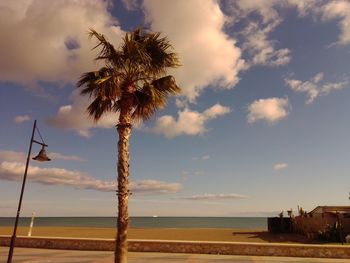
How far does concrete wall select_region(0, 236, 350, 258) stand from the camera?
1841 centimetres

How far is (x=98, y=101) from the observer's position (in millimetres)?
15266

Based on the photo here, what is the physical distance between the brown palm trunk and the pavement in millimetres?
3917

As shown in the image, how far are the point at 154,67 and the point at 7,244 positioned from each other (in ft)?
45.2

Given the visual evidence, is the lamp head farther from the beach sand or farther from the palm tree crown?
the beach sand

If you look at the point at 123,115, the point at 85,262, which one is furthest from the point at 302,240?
the point at 123,115

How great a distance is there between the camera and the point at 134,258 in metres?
17.5

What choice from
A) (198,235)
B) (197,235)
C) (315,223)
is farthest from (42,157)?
(198,235)

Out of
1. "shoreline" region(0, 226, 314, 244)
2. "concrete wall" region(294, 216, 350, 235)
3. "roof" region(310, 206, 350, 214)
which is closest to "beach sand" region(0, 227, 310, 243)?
"shoreline" region(0, 226, 314, 244)

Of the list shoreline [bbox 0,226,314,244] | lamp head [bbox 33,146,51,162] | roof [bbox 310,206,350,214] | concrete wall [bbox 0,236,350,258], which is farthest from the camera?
roof [bbox 310,206,350,214]

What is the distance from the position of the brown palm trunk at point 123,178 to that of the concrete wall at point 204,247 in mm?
6589

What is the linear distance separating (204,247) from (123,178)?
7.88m

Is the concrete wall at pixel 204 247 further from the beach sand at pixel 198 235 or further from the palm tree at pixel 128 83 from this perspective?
the beach sand at pixel 198 235

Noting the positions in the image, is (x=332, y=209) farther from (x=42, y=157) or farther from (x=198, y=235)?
(x=42, y=157)

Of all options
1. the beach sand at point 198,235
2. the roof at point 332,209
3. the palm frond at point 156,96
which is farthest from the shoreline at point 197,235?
the palm frond at point 156,96
